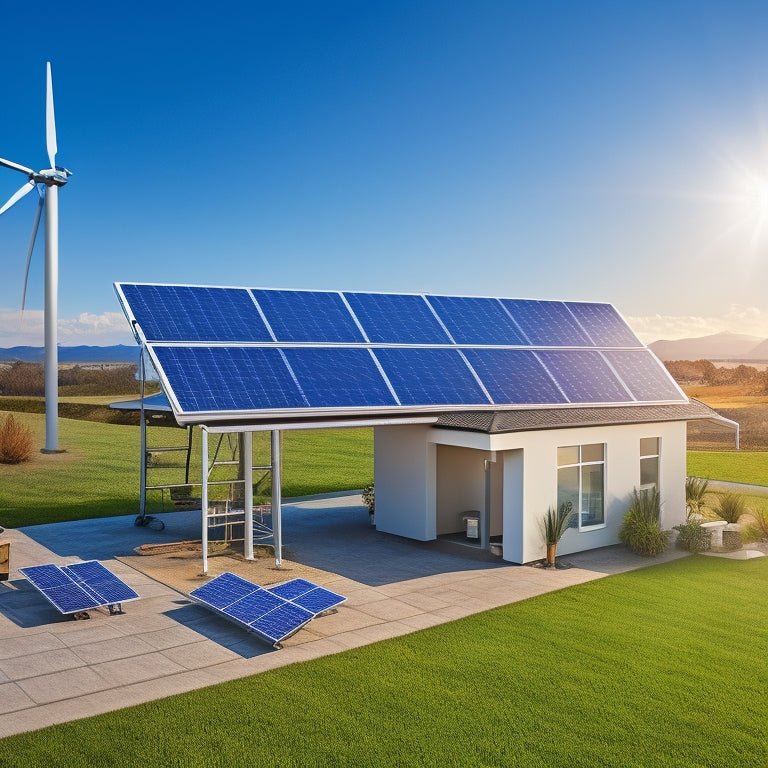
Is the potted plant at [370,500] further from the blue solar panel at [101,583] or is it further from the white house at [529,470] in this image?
the blue solar panel at [101,583]

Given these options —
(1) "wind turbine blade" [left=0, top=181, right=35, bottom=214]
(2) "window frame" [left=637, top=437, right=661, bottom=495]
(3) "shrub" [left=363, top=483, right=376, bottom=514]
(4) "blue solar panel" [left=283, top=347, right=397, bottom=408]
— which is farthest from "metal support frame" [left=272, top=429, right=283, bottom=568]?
(1) "wind turbine blade" [left=0, top=181, right=35, bottom=214]

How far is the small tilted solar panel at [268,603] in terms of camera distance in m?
10.9

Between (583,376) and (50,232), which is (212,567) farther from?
(50,232)

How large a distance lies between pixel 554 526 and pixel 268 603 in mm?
6877

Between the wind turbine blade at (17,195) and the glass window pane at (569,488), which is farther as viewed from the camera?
the wind turbine blade at (17,195)

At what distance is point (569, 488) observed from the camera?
16.8 m

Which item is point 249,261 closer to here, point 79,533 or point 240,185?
point 240,185

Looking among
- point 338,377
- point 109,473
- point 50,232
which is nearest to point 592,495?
point 338,377

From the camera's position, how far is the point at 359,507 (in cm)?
2295

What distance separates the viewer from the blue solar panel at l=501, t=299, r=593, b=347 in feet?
68.9

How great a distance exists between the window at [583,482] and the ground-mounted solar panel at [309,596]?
653cm

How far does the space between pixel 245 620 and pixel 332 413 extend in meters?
5.22

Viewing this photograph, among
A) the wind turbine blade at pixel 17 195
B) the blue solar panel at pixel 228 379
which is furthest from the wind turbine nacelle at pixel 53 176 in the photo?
the blue solar panel at pixel 228 379

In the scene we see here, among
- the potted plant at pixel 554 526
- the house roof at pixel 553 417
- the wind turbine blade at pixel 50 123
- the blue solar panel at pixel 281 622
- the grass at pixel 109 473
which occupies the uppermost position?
the wind turbine blade at pixel 50 123
